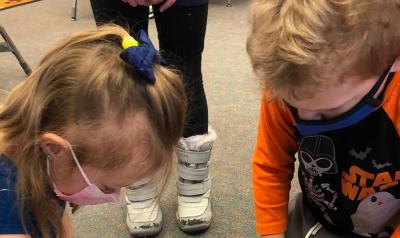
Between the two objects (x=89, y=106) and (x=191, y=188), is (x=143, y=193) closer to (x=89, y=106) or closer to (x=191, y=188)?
(x=191, y=188)

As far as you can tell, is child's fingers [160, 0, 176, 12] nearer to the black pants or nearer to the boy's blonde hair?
the black pants

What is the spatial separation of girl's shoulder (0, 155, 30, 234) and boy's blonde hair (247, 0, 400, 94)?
1.23ft

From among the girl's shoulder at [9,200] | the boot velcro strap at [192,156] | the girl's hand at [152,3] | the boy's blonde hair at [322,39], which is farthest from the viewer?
the boot velcro strap at [192,156]

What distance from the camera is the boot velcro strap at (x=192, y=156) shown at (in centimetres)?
104

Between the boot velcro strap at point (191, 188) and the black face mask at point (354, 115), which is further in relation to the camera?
the boot velcro strap at point (191, 188)

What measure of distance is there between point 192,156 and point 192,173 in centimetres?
5

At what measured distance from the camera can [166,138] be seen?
65 centimetres

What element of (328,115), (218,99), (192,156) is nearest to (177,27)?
(192,156)

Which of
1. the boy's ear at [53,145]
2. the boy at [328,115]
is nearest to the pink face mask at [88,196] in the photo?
the boy's ear at [53,145]

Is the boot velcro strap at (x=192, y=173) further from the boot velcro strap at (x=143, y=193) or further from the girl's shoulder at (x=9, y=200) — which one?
the girl's shoulder at (x=9, y=200)

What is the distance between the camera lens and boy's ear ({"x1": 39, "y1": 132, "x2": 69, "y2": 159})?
0.60 metres

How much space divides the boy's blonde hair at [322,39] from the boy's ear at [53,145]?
0.26m

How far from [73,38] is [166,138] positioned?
0.59 feet

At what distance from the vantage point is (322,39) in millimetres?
526
